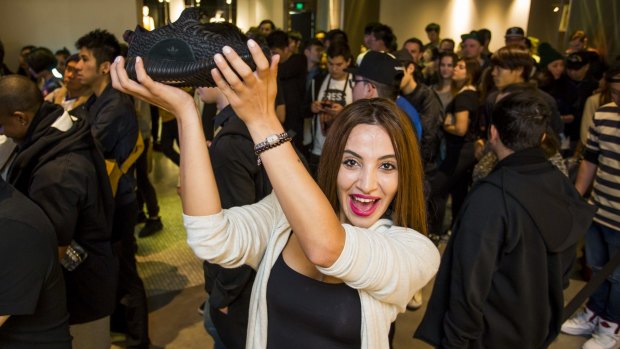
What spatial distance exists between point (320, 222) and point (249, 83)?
28 cm

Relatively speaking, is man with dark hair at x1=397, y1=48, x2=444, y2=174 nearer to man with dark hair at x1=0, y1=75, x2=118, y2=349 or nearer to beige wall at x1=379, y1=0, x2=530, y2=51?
man with dark hair at x1=0, y1=75, x2=118, y2=349

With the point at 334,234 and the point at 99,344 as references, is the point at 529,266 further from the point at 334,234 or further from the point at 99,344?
the point at 99,344

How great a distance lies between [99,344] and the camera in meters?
2.26

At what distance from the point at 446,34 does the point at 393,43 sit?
645 cm

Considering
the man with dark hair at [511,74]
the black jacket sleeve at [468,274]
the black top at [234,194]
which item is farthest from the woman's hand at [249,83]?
the man with dark hair at [511,74]

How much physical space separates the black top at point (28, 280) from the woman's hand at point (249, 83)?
93cm

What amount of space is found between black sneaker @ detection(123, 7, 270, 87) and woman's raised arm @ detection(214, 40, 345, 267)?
31mm

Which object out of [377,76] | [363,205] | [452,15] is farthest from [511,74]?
[452,15]

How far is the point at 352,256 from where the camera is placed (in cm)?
98

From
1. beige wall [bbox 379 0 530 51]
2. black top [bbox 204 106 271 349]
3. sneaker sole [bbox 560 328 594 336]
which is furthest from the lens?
beige wall [bbox 379 0 530 51]

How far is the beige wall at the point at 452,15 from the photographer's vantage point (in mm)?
10289

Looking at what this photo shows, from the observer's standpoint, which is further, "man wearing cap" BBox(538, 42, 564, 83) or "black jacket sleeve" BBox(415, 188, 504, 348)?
"man wearing cap" BBox(538, 42, 564, 83)

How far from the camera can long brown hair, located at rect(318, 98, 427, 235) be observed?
129 cm

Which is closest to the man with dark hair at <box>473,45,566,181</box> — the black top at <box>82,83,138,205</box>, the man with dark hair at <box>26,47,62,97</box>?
the black top at <box>82,83,138,205</box>
